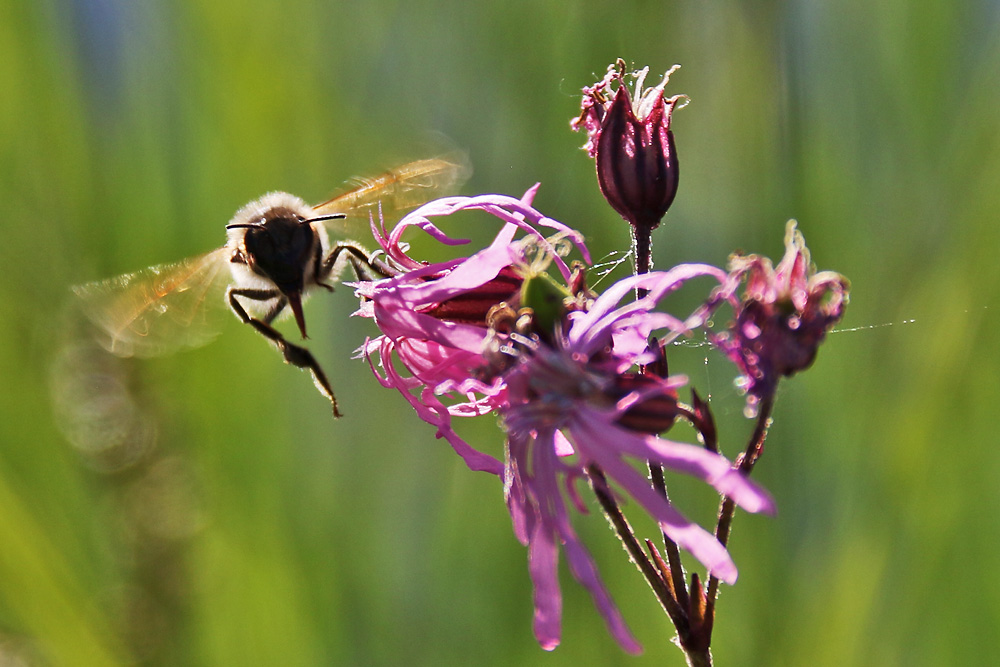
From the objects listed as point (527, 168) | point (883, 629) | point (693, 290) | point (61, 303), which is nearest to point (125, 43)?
point (61, 303)

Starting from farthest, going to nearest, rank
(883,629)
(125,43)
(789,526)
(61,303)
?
(125,43) → (61,303) → (789,526) → (883,629)

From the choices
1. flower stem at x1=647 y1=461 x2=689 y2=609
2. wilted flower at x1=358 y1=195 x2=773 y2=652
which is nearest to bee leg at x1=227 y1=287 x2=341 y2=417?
wilted flower at x1=358 y1=195 x2=773 y2=652

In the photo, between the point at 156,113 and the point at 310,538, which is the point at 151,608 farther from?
the point at 156,113

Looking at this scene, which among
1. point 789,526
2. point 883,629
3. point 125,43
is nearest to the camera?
point 883,629

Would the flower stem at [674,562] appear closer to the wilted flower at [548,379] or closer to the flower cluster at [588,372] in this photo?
the flower cluster at [588,372]

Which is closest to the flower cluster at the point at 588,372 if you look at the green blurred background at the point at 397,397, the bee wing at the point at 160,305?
the bee wing at the point at 160,305

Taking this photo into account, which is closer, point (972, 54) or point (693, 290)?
point (972, 54)
